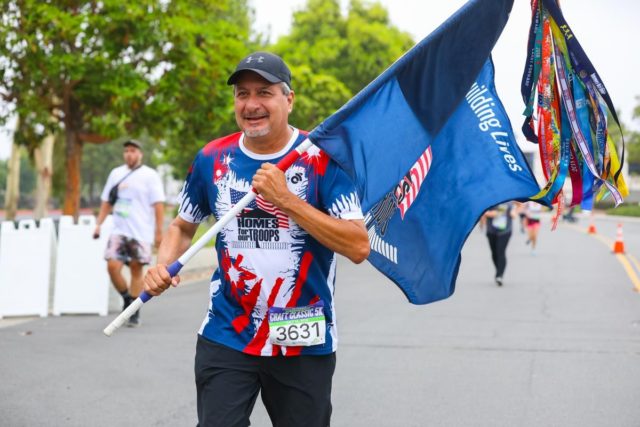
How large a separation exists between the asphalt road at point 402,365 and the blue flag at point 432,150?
194cm

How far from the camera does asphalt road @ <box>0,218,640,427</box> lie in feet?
19.6

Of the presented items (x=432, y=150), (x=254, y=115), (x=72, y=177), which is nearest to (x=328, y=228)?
(x=254, y=115)

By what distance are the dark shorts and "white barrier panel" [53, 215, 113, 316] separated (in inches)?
40.5

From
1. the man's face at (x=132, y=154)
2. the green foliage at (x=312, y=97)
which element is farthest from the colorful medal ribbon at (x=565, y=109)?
the green foliage at (x=312, y=97)

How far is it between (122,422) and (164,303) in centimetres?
591

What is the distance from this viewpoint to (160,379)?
6.91 metres

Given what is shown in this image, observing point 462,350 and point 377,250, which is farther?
point 462,350

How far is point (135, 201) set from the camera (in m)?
9.31

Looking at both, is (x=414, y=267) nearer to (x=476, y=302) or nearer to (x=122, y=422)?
(x=122, y=422)

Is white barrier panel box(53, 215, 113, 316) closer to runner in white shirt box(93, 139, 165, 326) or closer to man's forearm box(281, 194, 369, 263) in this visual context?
runner in white shirt box(93, 139, 165, 326)

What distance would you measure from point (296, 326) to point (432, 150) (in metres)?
1.20

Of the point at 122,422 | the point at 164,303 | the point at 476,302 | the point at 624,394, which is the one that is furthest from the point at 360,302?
the point at 122,422

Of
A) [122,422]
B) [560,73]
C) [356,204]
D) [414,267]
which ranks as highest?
[560,73]

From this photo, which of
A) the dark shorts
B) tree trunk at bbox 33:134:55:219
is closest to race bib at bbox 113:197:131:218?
the dark shorts
